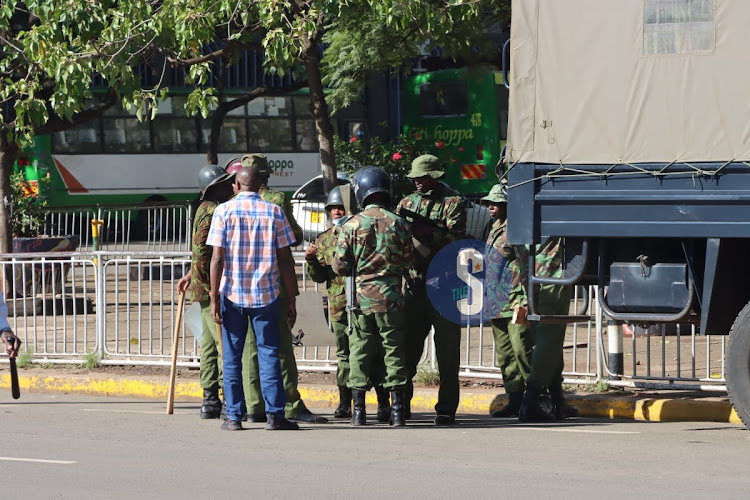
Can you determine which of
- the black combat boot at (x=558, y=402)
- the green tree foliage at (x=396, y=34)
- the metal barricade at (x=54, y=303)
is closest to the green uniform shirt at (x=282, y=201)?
the black combat boot at (x=558, y=402)

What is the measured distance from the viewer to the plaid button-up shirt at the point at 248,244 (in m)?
8.73

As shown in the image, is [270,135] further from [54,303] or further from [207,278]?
[207,278]

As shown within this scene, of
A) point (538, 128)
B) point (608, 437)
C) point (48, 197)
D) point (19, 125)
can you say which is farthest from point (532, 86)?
point (48, 197)

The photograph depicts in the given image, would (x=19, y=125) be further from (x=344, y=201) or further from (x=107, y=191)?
(x=107, y=191)

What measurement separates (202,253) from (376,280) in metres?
1.35

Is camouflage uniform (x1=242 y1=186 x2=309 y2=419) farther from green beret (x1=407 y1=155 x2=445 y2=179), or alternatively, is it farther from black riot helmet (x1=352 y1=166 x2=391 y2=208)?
green beret (x1=407 y1=155 x2=445 y2=179)

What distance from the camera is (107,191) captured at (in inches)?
1147

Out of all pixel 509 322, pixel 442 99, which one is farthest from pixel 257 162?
pixel 442 99

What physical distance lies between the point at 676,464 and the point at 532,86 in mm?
2576

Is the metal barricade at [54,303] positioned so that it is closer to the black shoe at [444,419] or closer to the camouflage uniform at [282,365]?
the camouflage uniform at [282,365]

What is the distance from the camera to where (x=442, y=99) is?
29.9 m

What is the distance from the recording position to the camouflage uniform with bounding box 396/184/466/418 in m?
9.20

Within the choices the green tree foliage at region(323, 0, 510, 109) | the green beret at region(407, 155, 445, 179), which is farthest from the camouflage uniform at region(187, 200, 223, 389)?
the green tree foliage at region(323, 0, 510, 109)

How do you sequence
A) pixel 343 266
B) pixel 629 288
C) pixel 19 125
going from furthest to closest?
pixel 19 125, pixel 343 266, pixel 629 288
